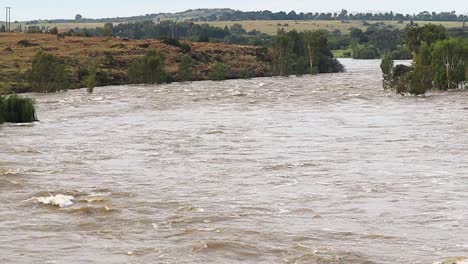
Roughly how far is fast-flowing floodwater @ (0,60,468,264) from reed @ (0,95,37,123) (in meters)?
2.00

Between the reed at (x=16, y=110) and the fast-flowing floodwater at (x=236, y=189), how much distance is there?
2.00 m

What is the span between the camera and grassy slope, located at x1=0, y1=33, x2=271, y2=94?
90500 mm

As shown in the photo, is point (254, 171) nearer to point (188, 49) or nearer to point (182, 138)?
point (182, 138)

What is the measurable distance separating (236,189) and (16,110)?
25.2m

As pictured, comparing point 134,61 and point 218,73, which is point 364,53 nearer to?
point 218,73

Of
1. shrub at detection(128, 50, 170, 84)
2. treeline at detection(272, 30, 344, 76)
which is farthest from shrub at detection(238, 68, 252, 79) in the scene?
shrub at detection(128, 50, 170, 84)

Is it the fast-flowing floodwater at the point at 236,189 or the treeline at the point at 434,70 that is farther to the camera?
the treeline at the point at 434,70

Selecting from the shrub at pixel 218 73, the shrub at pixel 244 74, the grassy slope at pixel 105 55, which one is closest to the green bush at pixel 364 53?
the grassy slope at pixel 105 55

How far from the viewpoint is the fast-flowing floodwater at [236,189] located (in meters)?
16.4

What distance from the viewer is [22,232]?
17719 millimetres

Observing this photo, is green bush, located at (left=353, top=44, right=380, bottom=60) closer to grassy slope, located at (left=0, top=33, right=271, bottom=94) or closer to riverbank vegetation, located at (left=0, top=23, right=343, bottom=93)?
riverbank vegetation, located at (left=0, top=23, right=343, bottom=93)

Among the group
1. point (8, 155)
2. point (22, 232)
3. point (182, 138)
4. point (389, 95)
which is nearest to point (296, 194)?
point (22, 232)

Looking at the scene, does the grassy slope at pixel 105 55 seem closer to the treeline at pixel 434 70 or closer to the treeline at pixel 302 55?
the treeline at pixel 302 55

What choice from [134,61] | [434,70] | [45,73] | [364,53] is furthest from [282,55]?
[364,53]
